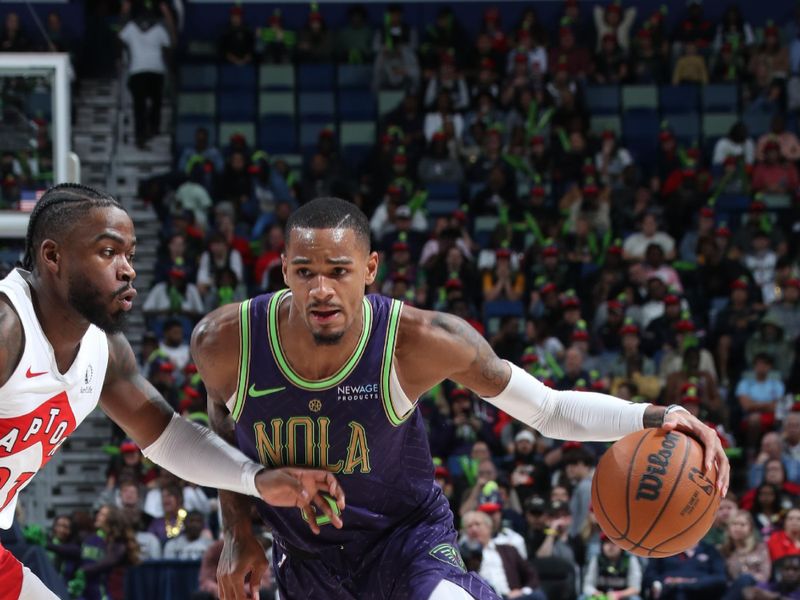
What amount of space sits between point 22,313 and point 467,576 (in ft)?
5.61

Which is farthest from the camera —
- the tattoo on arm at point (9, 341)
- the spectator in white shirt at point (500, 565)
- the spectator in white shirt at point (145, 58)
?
the spectator in white shirt at point (145, 58)

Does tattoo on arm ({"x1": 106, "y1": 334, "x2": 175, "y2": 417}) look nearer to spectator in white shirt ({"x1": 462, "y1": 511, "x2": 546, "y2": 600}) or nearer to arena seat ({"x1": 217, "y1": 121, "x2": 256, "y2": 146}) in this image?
spectator in white shirt ({"x1": 462, "y1": 511, "x2": 546, "y2": 600})

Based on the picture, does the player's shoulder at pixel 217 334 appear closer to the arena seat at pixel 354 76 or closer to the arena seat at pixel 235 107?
the arena seat at pixel 235 107

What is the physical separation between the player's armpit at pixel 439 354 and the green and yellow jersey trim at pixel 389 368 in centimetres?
3

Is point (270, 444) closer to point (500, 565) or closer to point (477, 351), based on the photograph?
point (477, 351)

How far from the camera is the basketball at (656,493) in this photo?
175 inches

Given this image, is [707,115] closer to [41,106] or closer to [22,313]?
[41,106]

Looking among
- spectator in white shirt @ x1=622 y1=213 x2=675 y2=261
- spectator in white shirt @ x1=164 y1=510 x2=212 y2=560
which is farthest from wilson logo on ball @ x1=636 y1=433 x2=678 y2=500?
spectator in white shirt @ x1=622 y1=213 x2=675 y2=261

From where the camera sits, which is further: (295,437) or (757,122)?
(757,122)

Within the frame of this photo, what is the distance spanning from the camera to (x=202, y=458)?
180 inches

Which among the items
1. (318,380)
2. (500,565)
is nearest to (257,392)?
(318,380)

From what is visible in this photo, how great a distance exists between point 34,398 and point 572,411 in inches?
72.5

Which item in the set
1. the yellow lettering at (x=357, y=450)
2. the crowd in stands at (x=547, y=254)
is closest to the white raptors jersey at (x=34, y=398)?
the yellow lettering at (x=357, y=450)

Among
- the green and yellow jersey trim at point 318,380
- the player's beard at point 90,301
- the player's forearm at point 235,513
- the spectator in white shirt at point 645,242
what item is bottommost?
the player's forearm at point 235,513
